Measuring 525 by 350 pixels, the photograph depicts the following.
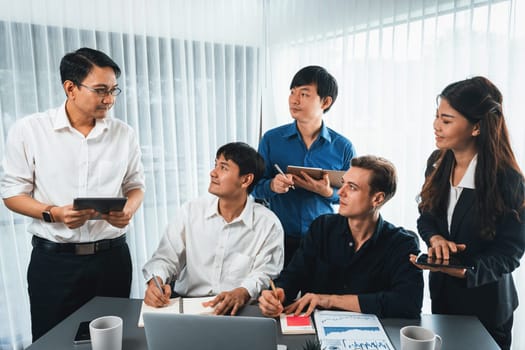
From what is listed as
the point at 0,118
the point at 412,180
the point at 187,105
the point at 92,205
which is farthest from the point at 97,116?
the point at 412,180

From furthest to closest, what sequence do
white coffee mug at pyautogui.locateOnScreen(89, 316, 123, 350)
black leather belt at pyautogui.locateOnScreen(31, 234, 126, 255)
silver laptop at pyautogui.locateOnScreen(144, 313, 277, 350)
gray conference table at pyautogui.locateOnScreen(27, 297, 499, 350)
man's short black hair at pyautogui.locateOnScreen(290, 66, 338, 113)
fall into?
man's short black hair at pyautogui.locateOnScreen(290, 66, 338, 113), black leather belt at pyautogui.locateOnScreen(31, 234, 126, 255), gray conference table at pyautogui.locateOnScreen(27, 297, 499, 350), white coffee mug at pyautogui.locateOnScreen(89, 316, 123, 350), silver laptop at pyautogui.locateOnScreen(144, 313, 277, 350)

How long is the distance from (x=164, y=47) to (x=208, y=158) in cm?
92

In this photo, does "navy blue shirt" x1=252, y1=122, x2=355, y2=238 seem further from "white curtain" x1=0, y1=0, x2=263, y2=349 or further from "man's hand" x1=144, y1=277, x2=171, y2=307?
"white curtain" x1=0, y1=0, x2=263, y2=349

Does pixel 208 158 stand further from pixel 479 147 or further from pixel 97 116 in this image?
pixel 479 147

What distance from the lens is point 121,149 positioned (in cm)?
210

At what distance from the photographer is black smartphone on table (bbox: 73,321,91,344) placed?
1.31m

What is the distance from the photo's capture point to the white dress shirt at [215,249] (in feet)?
6.42

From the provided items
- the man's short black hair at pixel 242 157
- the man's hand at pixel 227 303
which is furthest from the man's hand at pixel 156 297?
the man's short black hair at pixel 242 157

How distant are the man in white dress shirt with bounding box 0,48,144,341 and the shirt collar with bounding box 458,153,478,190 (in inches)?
58.6

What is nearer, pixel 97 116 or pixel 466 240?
pixel 466 240

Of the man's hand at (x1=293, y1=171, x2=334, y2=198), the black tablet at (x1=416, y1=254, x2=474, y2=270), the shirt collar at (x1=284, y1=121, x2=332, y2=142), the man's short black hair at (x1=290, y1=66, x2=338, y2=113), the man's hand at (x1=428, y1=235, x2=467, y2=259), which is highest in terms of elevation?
the man's short black hair at (x1=290, y1=66, x2=338, y2=113)

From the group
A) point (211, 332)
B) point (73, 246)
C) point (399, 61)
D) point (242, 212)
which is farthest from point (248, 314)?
point (399, 61)

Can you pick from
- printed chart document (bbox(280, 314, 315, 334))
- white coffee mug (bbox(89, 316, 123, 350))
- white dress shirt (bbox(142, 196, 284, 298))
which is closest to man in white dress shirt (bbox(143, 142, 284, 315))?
white dress shirt (bbox(142, 196, 284, 298))

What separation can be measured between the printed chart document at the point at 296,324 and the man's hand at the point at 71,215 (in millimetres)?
930
